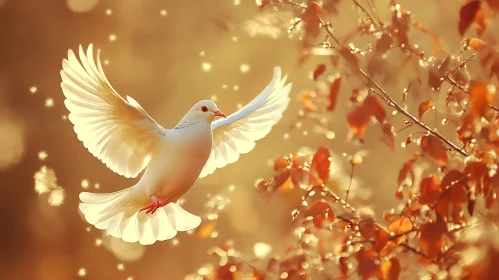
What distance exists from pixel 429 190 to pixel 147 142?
51cm

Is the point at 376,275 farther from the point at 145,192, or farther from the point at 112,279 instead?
the point at 112,279

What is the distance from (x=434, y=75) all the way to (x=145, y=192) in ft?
1.77

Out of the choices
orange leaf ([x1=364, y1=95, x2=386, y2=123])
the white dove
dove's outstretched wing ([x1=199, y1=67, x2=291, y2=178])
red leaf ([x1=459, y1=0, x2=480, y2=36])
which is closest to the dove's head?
the white dove

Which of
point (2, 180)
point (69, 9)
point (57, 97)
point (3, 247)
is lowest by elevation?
point (3, 247)

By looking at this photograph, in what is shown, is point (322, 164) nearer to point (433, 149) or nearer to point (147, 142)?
point (433, 149)

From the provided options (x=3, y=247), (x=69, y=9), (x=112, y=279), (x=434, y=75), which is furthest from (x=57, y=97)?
(x=434, y=75)

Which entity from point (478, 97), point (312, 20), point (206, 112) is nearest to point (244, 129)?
point (206, 112)

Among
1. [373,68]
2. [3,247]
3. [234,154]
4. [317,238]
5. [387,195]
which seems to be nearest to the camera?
[373,68]

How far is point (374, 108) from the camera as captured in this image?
646 mm

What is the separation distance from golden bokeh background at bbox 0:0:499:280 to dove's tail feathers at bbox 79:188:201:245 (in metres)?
0.64

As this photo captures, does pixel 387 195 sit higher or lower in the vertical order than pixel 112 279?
higher

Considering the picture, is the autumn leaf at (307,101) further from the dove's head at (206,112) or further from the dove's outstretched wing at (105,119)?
the dove's outstretched wing at (105,119)

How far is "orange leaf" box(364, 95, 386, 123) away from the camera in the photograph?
2.11ft

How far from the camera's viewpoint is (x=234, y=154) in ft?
3.69
